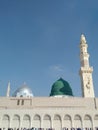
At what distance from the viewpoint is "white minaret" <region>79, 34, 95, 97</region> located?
36825 mm

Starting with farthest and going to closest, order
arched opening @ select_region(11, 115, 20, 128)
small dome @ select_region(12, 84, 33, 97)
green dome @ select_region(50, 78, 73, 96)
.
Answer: small dome @ select_region(12, 84, 33, 97) → green dome @ select_region(50, 78, 73, 96) → arched opening @ select_region(11, 115, 20, 128)

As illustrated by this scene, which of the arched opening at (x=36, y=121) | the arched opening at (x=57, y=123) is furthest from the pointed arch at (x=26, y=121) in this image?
the arched opening at (x=57, y=123)

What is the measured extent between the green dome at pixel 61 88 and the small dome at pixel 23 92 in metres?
4.29

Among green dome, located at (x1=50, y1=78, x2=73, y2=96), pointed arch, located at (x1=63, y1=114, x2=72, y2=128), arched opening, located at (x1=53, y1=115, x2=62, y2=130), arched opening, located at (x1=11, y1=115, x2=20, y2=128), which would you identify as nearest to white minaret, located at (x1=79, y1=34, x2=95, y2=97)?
green dome, located at (x1=50, y1=78, x2=73, y2=96)

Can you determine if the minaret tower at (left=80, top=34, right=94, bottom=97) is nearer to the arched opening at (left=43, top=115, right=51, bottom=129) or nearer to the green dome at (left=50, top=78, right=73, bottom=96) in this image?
the green dome at (left=50, top=78, right=73, bottom=96)

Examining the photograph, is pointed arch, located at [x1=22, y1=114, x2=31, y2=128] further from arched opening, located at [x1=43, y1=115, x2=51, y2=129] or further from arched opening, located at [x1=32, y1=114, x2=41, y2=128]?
arched opening, located at [x1=43, y1=115, x2=51, y2=129]

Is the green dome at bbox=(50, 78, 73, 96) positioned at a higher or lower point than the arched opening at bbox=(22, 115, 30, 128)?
higher

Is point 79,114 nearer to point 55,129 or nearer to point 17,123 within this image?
point 55,129

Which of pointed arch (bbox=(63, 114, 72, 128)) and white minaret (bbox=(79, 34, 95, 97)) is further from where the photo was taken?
white minaret (bbox=(79, 34, 95, 97))

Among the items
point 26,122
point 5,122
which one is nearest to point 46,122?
point 26,122

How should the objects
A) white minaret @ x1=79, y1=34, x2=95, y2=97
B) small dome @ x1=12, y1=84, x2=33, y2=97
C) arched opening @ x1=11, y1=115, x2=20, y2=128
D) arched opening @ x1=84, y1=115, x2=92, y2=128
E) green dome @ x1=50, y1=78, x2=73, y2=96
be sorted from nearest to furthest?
1. arched opening @ x1=11, y1=115, x2=20, y2=128
2. arched opening @ x1=84, y1=115, x2=92, y2=128
3. white minaret @ x1=79, y1=34, x2=95, y2=97
4. green dome @ x1=50, y1=78, x2=73, y2=96
5. small dome @ x1=12, y1=84, x2=33, y2=97

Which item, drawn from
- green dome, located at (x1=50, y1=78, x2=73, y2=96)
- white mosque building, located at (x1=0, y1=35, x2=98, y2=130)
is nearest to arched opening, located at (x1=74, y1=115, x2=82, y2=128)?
white mosque building, located at (x1=0, y1=35, x2=98, y2=130)

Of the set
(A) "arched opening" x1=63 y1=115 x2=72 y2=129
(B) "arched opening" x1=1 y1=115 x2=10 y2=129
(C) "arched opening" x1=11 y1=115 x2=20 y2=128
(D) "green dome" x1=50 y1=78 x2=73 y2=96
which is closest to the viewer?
(B) "arched opening" x1=1 y1=115 x2=10 y2=129

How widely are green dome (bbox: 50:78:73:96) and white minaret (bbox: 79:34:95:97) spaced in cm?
300
